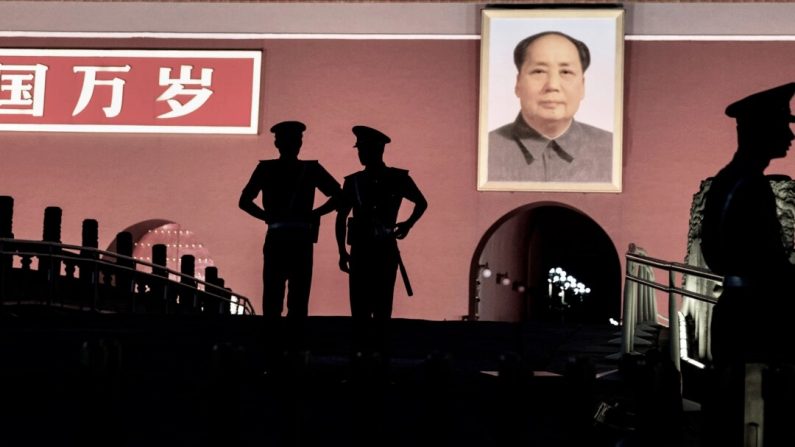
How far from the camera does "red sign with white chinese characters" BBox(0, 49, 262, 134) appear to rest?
57.7 ft

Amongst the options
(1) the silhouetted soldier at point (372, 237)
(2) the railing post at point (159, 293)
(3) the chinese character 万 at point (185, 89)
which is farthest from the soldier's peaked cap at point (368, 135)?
(3) the chinese character 万 at point (185, 89)

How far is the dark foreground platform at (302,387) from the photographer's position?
4043 millimetres

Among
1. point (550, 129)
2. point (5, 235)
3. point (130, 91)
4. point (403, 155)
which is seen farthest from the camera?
point (130, 91)

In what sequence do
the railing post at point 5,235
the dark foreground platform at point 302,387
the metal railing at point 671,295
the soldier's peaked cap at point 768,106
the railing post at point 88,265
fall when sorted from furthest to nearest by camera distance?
the railing post at point 88,265
the railing post at point 5,235
the metal railing at point 671,295
the soldier's peaked cap at point 768,106
the dark foreground platform at point 302,387

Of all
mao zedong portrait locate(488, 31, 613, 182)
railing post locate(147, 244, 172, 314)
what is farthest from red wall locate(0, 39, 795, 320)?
railing post locate(147, 244, 172, 314)

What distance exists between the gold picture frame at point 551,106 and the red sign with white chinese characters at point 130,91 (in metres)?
3.77

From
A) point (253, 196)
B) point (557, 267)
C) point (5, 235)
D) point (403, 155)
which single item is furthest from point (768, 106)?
point (557, 267)

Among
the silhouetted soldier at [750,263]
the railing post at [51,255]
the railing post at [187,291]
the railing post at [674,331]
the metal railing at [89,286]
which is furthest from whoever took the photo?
the railing post at [187,291]

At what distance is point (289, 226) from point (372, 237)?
531mm

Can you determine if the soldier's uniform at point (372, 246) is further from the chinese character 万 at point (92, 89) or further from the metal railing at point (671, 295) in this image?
the chinese character 万 at point (92, 89)

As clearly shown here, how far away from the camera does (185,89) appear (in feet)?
57.7

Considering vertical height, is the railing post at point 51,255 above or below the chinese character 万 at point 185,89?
below

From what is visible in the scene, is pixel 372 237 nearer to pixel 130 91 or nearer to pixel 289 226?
pixel 289 226

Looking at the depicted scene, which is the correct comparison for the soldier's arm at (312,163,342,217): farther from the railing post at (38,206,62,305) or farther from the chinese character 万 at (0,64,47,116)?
the chinese character 万 at (0,64,47,116)
